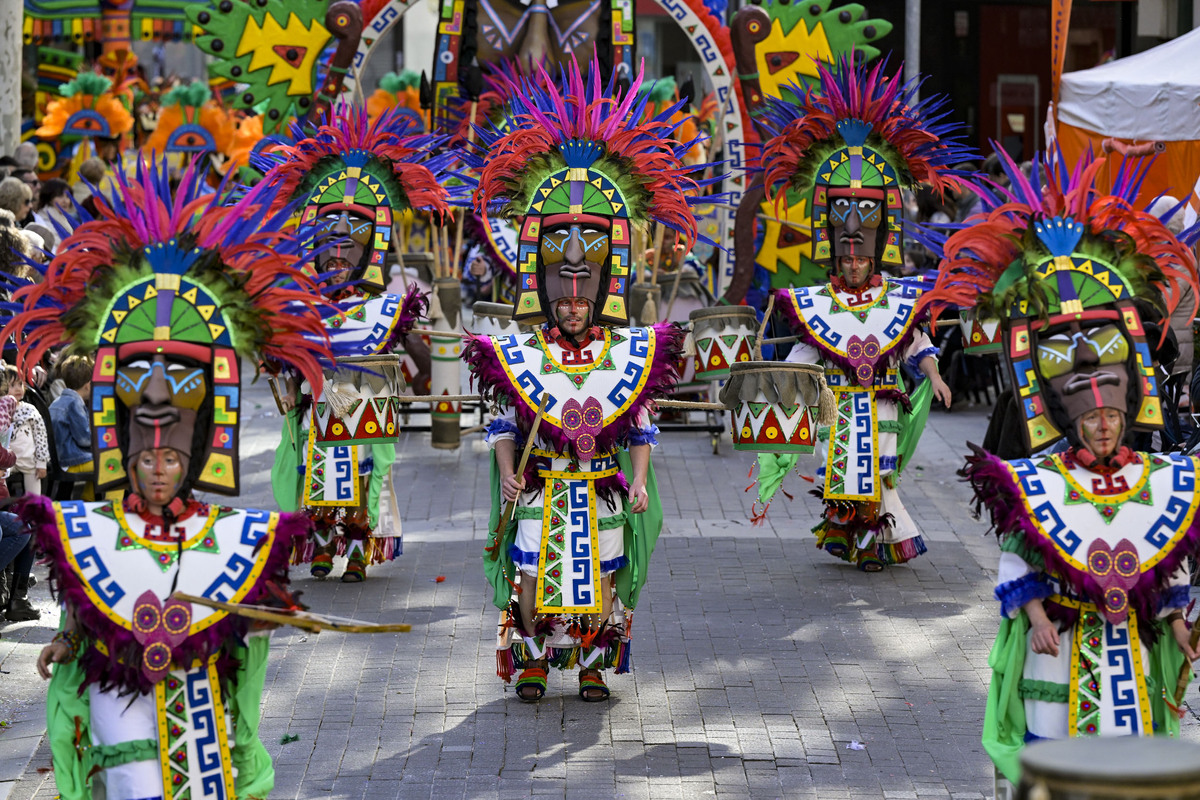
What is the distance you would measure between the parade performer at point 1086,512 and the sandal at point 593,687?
2066 millimetres

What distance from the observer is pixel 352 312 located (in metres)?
8.56

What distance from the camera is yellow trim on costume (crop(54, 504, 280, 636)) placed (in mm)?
4414

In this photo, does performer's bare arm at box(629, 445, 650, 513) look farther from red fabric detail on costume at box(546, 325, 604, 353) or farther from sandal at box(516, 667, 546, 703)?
sandal at box(516, 667, 546, 703)

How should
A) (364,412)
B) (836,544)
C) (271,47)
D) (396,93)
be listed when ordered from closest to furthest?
(364,412) < (836,544) < (271,47) < (396,93)

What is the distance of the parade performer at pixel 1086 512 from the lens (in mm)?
4746

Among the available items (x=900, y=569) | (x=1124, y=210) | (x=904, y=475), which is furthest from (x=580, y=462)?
(x=904, y=475)

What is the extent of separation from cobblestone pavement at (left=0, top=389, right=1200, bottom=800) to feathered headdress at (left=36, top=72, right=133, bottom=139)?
30.4 ft

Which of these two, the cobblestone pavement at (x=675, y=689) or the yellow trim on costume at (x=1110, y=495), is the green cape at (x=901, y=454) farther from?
the yellow trim on costume at (x=1110, y=495)

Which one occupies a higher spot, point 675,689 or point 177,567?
point 177,567

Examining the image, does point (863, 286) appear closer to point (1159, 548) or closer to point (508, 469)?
point (508, 469)

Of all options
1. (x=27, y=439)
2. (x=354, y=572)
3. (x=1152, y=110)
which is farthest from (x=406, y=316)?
(x=1152, y=110)

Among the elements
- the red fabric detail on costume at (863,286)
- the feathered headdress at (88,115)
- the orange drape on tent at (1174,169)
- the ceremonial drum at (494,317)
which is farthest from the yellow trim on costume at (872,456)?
the feathered headdress at (88,115)

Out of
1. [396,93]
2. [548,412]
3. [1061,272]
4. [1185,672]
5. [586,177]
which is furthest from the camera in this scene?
[396,93]

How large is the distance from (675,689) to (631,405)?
4.20 feet
